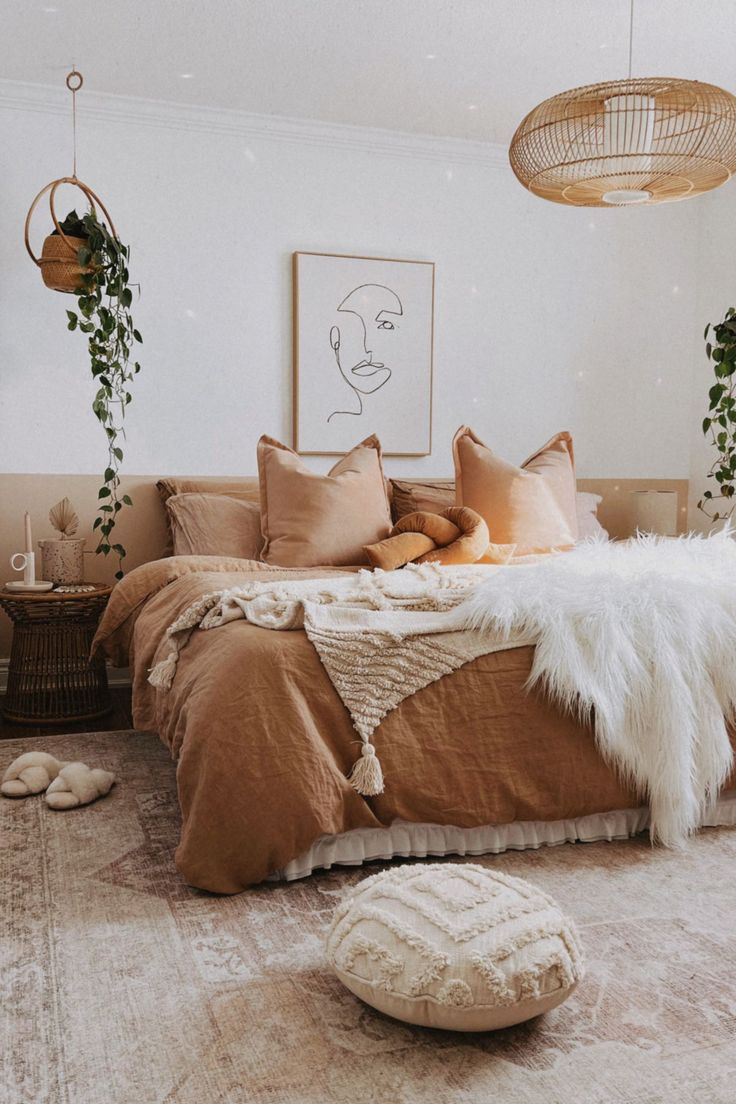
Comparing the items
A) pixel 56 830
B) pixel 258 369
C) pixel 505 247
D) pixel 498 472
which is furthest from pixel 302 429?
pixel 56 830

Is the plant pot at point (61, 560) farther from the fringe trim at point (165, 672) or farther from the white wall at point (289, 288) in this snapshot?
the fringe trim at point (165, 672)

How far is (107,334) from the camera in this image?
368 cm

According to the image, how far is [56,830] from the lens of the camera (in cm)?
241

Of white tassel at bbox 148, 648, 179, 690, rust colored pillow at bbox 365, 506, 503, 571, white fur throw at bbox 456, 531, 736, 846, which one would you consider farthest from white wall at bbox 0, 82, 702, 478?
white fur throw at bbox 456, 531, 736, 846

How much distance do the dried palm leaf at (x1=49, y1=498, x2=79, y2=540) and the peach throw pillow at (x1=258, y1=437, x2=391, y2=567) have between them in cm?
79

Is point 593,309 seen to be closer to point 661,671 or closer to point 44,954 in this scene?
point 661,671

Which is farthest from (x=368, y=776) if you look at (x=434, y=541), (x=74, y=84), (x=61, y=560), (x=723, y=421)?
(x=74, y=84)

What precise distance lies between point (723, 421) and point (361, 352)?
5.50 feet

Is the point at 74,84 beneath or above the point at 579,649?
above

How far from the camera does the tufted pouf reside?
1.49 m

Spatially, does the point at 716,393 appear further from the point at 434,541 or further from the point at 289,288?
the point at 289,288

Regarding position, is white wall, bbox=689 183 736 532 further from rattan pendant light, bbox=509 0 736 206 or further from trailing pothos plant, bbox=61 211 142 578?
trailing pothos plant, bbox=61 211 142 578

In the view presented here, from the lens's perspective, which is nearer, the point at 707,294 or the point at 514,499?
the point at 514,499

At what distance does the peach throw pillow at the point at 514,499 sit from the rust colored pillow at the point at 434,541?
253 mm
